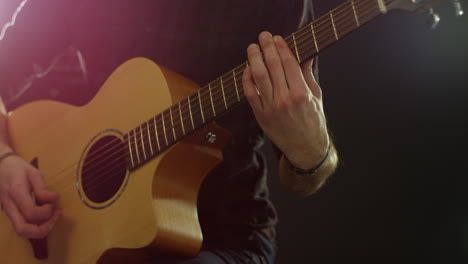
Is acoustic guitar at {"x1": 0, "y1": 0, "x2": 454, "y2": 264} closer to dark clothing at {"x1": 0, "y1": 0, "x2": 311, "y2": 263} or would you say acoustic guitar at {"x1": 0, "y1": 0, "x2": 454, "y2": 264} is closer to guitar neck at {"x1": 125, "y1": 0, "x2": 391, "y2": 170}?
guitar neck at {"x1": 125, "y1": 0, "x2": 391, "y2": 170}

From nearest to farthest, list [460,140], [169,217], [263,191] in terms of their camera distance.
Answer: [169,217]
[263,191]
[460,140]

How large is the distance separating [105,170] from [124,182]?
2.8 inches

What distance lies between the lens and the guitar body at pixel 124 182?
0.81 meters

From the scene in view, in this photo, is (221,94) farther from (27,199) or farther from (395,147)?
(395,147)

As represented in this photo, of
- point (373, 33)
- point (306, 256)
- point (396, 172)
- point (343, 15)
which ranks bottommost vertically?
point (306, 256)

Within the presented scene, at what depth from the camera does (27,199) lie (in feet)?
3.02

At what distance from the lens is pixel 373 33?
4.60ft

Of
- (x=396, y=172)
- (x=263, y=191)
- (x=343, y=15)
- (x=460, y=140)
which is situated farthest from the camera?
(x=396, y=172)

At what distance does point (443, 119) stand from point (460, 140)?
0.27 ft

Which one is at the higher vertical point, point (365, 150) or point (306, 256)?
point (365, 150)

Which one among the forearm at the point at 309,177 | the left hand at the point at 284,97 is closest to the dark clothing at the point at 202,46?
the forearm at the point at 309,177

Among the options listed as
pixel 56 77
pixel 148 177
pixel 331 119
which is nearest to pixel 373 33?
pixel 331 119

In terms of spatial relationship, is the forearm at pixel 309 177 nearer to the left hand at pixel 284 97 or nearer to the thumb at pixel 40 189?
the left hand at pixel 284 97

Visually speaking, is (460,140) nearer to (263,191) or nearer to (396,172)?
(396,172)
